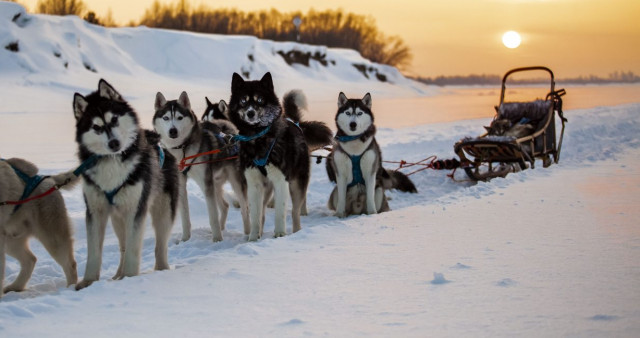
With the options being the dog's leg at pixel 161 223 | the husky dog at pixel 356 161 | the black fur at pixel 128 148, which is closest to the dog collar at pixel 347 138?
the husky dog at pixel 356 161

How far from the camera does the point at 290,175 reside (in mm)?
4570

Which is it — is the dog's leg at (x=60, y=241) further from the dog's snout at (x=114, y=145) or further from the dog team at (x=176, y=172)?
the dog's snout at (x=114, y=145)

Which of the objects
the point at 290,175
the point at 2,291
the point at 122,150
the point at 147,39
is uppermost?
the point at 147,39

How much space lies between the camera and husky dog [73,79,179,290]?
3.09m

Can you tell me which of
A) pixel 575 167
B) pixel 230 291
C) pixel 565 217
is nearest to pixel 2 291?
pixel 230 291

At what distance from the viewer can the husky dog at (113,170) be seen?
309 centimetres

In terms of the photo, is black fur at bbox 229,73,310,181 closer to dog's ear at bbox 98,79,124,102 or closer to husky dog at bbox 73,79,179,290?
husky dog at bbox 73,79,179,290

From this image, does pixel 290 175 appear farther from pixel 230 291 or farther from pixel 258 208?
pixel 230 291

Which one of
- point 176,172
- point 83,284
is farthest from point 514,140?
point 83,284

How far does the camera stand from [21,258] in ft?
11.5

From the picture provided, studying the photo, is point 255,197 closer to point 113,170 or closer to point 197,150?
point 197,150

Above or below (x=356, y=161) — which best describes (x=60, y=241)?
below

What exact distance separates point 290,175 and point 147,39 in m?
30.6

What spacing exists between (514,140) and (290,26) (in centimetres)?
5271
